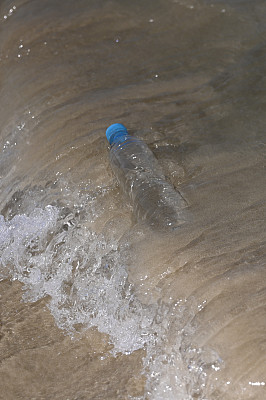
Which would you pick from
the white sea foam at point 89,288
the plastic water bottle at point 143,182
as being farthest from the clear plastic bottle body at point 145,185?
the white sea foam at point 89,288

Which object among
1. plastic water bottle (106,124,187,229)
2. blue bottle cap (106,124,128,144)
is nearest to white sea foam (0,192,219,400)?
plastic water bottle (106,124,187,229)

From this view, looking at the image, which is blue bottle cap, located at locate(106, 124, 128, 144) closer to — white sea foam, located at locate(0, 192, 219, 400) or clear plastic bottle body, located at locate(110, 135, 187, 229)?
clear plastic bottle body, located at locate(110, 135, 187, 229)

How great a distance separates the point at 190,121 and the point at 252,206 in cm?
59

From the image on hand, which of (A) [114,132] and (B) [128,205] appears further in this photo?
(A) [114,132]

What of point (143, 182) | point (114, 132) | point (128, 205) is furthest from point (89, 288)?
point (114, 132)

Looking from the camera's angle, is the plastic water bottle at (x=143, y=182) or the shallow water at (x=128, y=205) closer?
the shallow water at (x=128, y=205)

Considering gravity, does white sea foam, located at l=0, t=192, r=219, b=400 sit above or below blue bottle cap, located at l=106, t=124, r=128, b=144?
below

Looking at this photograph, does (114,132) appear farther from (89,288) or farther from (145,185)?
(89,288)

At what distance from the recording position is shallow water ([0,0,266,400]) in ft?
4.47

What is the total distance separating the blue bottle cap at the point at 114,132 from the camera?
1.93 metres

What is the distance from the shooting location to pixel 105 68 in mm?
2324

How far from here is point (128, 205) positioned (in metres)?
1.76

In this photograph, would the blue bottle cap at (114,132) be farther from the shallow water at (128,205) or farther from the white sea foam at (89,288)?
the white sea foam at (89,288)

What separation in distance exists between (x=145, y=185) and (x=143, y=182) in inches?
0.7
